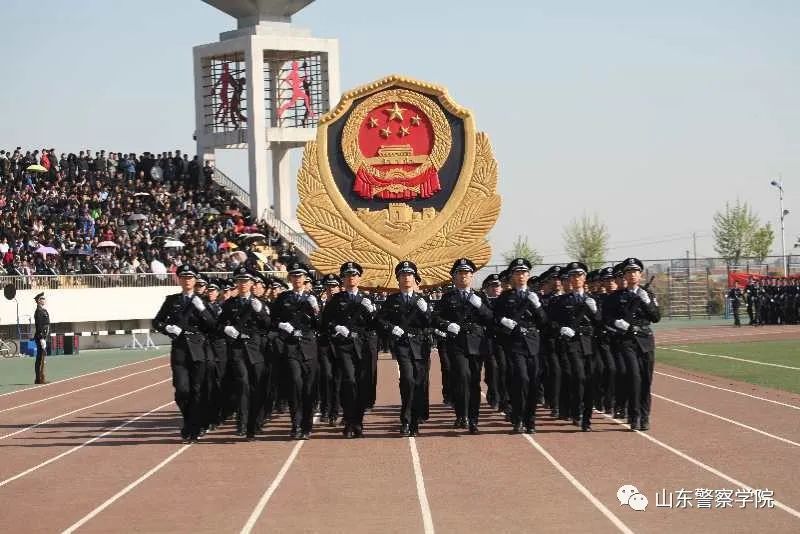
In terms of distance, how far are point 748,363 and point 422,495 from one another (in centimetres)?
1653

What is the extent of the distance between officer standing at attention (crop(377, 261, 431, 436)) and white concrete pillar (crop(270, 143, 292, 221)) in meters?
40.3

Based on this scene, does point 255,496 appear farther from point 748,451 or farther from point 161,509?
point 748,451

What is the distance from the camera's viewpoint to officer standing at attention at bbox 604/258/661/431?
15430 mm

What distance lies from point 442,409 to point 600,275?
2.55 metres

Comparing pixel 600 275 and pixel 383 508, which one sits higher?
pixel 600 275

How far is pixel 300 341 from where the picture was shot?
15805mm

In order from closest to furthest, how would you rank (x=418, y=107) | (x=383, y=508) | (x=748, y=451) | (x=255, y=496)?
(x=383, y=508) < (x=255, y=496) < (x=748, y=451) < (x=418, y=107)

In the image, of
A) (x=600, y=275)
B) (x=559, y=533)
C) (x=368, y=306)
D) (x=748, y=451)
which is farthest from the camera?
(x=600, y=275)

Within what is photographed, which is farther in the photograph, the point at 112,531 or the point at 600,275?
the point at 600,275

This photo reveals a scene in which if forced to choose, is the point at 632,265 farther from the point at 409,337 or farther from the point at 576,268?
the point at 409,337

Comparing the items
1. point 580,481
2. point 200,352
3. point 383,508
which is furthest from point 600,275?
point 383,508

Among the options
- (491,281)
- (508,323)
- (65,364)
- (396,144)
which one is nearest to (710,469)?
(508,323)

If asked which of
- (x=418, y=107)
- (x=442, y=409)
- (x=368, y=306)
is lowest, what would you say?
(x=442, y=409)

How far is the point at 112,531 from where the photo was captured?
32.0ft
